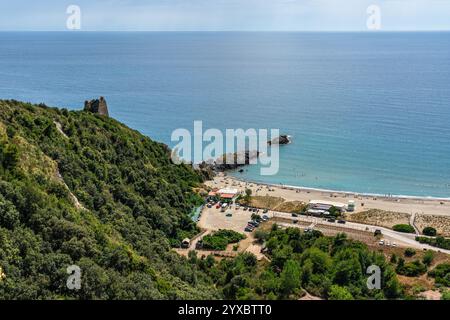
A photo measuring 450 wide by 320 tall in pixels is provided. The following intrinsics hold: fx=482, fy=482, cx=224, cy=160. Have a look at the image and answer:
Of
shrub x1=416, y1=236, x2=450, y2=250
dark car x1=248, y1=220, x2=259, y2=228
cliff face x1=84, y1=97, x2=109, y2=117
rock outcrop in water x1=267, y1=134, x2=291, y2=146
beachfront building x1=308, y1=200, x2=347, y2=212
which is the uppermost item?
cliff face x1=84, y1=97, x2=109, y2=117

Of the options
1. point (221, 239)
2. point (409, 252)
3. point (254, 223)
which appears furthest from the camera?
point (254, 223)

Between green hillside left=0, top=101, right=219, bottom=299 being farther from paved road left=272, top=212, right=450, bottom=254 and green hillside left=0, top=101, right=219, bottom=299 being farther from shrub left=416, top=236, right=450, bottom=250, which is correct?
shrub left=416, top=236, right=450, bottom=250

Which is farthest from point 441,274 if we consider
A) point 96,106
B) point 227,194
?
point 96,106

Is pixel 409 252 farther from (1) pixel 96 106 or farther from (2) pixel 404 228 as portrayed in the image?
(1) pixel 96 106

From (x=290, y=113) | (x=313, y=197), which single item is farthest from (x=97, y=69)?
(x=313, y=197)

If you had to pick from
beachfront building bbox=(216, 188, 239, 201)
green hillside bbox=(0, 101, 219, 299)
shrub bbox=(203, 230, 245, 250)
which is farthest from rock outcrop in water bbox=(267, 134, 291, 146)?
shrub bbox=(203, 230, 245, 250)

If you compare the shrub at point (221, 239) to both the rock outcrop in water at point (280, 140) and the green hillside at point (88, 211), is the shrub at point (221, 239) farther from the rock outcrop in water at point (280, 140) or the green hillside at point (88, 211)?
the rock outcrop in water at point (280, 140)
